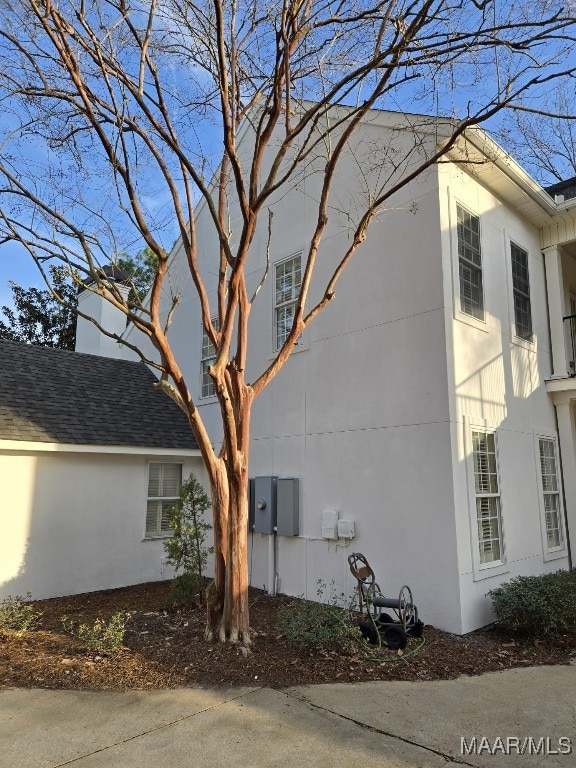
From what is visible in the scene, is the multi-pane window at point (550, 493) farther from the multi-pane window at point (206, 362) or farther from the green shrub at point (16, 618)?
the green shrub at point (16, 618)

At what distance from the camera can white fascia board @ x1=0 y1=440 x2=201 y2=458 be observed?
25.3ft

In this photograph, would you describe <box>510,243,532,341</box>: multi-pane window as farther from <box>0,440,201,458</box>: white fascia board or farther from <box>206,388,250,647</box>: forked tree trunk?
<box>0,440,201,458</box>: white fascia board

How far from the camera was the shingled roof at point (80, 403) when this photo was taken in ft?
27.4

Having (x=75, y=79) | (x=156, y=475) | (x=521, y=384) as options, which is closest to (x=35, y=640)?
(x=156, y=475)

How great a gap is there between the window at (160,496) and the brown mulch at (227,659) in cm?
292

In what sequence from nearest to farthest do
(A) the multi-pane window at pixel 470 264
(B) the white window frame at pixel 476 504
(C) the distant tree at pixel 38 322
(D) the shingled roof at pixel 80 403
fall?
1. (B) the white window frame at pixel 476 504
2. (A) the multi-pane window at pixel 470 264
3. (D) the shingled roof at pixel 80 403
4. (C) the distant tree at pixel 38 322

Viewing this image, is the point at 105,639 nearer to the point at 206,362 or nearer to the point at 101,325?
the point at 206,362

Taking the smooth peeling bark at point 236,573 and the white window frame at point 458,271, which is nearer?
the smooth peeling bark at point 236,573

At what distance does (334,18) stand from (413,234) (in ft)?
9.14

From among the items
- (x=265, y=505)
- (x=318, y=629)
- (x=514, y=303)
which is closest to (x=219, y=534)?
(x=318, y=629)

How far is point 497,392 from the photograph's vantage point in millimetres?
7406

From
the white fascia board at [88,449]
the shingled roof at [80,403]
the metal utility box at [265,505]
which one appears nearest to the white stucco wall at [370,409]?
the metal utility box at [265,505]

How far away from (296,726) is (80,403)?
722 centimetres

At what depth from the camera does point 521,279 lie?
8719 millimetres
